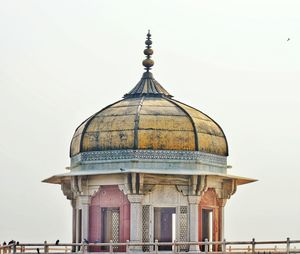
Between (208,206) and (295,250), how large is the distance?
4.92 m

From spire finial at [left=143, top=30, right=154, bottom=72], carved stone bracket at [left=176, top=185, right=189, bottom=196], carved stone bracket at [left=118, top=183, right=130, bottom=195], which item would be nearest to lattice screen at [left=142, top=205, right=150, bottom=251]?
carved stone bracket at [left=118, top=183, right=130, bottom=195]

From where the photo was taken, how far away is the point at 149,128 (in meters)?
49.8

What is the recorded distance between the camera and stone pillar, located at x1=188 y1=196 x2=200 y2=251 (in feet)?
162

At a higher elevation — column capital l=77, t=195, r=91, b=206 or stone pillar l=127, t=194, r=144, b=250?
column capital l=77, t=195, r=91, b=206

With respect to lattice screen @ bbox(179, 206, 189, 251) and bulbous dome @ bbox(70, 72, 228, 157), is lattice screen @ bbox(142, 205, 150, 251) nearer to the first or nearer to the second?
lattice screen @ bbox(179, 206, 189, 251)

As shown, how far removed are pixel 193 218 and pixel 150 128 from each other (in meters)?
3.90

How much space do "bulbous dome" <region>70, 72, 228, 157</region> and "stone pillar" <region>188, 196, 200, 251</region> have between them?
201 centimetres

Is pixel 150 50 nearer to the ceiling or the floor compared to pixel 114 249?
nearer to the ceiling

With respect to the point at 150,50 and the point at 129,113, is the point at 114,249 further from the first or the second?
the point at 150,50

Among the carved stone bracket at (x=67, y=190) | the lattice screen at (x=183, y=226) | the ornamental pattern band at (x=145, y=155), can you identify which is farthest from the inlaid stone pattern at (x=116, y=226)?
the carved stone bracket at (x=67, y=190)

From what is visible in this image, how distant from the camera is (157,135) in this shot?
1960 inches

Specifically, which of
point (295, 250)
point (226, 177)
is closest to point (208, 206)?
point (226, 177)

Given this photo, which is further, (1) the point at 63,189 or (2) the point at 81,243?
(1) the point at 63,189

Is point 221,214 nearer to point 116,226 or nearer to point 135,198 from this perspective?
point 135,198
